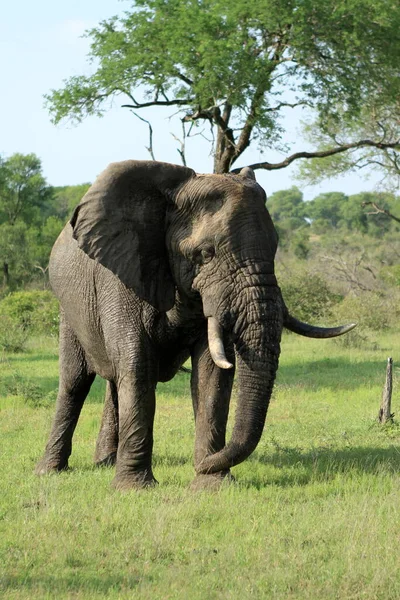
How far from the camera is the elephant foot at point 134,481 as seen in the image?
7.64m

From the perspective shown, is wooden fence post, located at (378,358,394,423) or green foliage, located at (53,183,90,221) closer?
wooden fence post, located at (378,358,394,423)

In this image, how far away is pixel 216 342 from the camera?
271 inches

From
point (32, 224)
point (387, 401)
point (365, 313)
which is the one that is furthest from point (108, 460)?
point (32, 224)

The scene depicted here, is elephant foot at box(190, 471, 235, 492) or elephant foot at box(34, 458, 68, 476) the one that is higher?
elephant foot at box(190, 471, 235, 492)

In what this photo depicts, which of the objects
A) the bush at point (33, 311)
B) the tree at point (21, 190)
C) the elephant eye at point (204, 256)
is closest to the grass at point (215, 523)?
the elephant eye at point (204, 256)

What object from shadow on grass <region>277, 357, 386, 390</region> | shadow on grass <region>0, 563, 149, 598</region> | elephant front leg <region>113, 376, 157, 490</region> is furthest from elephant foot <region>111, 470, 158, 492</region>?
shadow on grass <region>277, 357, 386, 390</region>

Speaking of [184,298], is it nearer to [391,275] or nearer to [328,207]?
[391,275]

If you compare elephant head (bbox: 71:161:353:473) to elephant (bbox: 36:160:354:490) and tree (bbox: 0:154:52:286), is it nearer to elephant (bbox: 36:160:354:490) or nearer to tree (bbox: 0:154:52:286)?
elephant (bbox: 36:160:354:490)

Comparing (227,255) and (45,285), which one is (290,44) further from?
(45,285)

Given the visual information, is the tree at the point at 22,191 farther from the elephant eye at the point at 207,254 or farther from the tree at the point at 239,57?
the elephant eye at the point at 207,254

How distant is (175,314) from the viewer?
754 cm

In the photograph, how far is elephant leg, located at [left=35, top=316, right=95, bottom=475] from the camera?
29.1 ft

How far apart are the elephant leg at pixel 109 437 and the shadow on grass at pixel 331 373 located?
18.9 ft

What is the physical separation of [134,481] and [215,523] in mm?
1199
